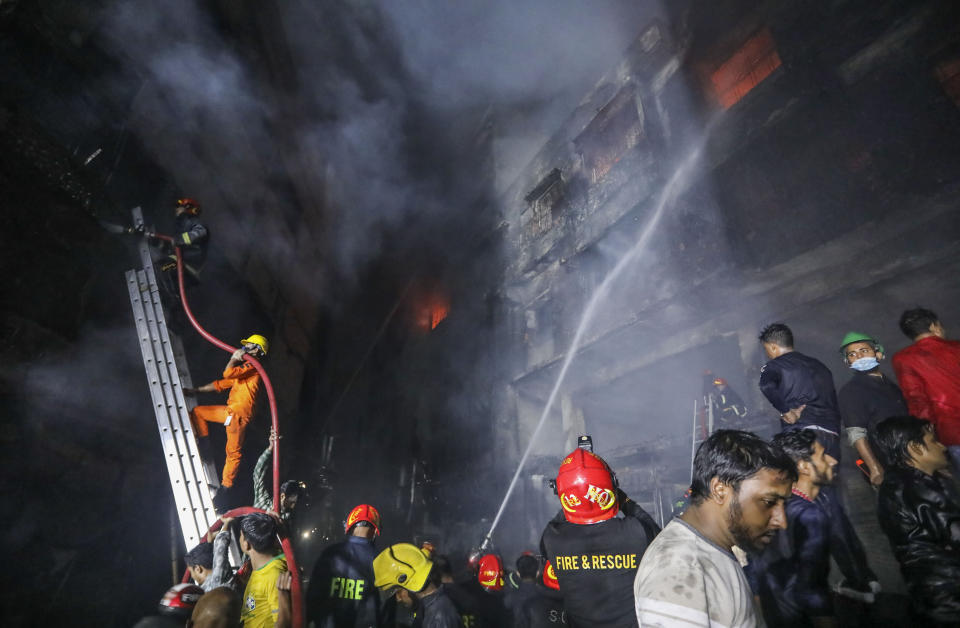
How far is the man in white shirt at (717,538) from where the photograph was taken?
134 centimetres

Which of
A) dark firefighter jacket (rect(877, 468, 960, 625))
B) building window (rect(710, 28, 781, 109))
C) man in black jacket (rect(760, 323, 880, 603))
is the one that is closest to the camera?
dark firefighter jacket (rect(877, 468, 960, 625))

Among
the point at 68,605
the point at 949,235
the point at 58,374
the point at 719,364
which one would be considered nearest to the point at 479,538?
the point at 719,364

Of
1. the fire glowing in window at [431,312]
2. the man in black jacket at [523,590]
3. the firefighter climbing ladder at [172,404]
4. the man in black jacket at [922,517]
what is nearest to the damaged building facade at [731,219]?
the man in black jacket at [922,517]

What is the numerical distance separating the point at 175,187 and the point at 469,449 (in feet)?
42.1

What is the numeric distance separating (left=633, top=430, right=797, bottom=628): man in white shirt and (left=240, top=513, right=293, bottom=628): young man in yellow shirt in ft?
8.43

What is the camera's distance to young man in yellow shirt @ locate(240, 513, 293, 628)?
9.46 feet

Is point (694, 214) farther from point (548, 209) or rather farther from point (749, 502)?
point (749, 502)

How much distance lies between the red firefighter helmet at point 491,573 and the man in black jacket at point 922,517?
4383 millimetres

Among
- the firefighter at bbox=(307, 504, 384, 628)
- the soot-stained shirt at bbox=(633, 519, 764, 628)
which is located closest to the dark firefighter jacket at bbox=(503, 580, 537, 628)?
the firefighter at bbox=(307, 504, 384, 628)

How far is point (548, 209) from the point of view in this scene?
15.8 meters

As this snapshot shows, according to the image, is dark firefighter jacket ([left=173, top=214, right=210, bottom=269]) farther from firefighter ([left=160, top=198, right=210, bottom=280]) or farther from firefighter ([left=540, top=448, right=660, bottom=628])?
firefighter ([left=540, top=448, right=660, bottom=628])

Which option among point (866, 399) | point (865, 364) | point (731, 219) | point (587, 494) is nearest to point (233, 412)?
point (587, 494)

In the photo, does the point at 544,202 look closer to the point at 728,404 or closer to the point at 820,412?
the point at 728,404

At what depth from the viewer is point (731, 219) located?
9.09 metres
